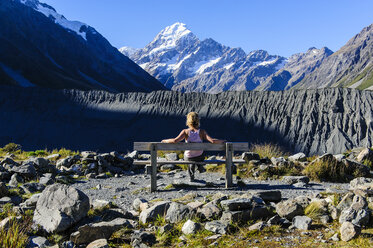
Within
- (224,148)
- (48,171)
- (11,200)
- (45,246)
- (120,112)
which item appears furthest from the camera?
(120,112)

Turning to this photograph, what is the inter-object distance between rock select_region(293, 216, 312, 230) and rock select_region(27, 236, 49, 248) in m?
3.22

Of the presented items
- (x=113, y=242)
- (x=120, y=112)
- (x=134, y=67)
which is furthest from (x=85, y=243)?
(x=134, y=67)

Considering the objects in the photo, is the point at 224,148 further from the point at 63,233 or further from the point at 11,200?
the point at 11,200

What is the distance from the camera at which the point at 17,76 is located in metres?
98.9

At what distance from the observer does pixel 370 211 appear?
14.0 feet

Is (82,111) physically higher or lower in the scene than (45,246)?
higher

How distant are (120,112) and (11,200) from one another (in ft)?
156

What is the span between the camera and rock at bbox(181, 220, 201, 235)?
408 cm

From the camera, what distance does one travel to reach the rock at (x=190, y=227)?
13.4 feet

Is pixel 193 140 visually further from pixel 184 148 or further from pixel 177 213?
pixel 177 213

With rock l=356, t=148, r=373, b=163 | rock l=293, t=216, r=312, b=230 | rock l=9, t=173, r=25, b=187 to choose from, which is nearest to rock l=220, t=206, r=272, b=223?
rock l=293, t=216, r=312, b=230

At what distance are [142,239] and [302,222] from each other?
2.11m

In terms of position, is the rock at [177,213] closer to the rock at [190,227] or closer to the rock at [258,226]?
the rock at [190,227]

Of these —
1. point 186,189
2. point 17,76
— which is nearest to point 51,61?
point 17,76
